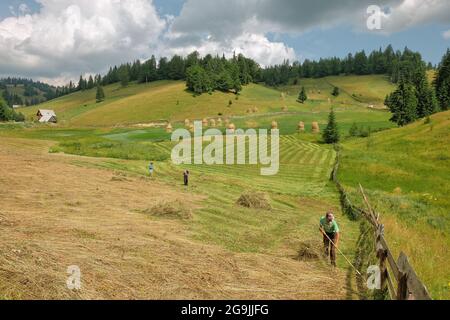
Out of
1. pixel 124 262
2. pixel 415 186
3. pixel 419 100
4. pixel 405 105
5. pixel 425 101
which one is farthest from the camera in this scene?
pixel 419 100

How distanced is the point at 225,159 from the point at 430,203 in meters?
29.7

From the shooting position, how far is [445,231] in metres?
22.0

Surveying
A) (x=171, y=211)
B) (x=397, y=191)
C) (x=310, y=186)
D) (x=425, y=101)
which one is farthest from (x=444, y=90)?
(x=171, y=211)

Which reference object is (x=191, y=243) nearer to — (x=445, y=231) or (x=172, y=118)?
(x=445, y=231)

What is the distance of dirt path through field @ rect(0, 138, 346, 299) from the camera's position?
10312mm

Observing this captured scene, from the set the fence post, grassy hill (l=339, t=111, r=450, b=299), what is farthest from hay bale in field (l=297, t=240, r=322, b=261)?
grassy hill (l=339, t=111, r=450, b=299)

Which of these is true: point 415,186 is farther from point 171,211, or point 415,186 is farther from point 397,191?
point 171,211

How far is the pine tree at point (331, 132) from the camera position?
74.7 m

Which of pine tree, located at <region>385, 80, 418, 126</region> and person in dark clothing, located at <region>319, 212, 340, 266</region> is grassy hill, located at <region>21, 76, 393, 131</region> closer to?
pine tree, located at <region>385, 80, 418, 126</region>

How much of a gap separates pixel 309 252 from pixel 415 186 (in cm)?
2679

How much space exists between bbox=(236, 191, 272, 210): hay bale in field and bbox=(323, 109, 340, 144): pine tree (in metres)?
51.6

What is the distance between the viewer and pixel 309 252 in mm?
15281

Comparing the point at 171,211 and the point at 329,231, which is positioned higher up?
the point at 329,231

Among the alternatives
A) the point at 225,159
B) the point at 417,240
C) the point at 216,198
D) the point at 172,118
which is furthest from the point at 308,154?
the point at 172,118
